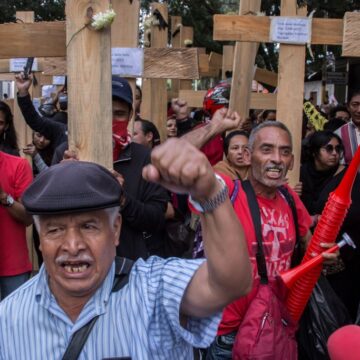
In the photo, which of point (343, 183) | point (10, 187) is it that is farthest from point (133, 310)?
point (10, 187)

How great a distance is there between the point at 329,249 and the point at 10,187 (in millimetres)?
1997

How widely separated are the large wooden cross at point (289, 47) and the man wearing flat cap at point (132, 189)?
1.37 meters

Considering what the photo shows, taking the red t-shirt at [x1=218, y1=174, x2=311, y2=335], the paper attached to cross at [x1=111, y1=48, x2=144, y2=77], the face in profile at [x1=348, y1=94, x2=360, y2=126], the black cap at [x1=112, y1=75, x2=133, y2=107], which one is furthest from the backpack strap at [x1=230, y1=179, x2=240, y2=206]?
the face in profile at [x1=348, y1=94, x2=360, y2=126]

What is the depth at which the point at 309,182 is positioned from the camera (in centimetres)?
525

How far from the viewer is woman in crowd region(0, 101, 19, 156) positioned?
4.98 metres

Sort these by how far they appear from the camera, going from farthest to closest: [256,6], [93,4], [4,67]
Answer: [4,67], [256,6], [93,4]

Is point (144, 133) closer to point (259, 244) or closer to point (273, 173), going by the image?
point (273, 173)

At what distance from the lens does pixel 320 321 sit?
3379 mm

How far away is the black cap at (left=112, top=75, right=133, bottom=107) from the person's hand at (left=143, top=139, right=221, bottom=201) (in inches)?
77.0

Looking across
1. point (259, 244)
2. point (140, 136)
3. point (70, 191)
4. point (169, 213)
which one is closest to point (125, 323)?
point (70, 191)

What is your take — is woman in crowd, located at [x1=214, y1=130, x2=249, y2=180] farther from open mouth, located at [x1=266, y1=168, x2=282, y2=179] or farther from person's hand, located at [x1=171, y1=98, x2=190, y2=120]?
person's hand, located at [x1=171, y1=98, x2=190, y2=120]

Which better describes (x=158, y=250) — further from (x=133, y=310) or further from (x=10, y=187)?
(x=133, y=310)

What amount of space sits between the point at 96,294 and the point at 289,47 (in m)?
3.23

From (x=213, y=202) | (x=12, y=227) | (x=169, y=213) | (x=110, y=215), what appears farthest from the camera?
(x=12, y=227)
